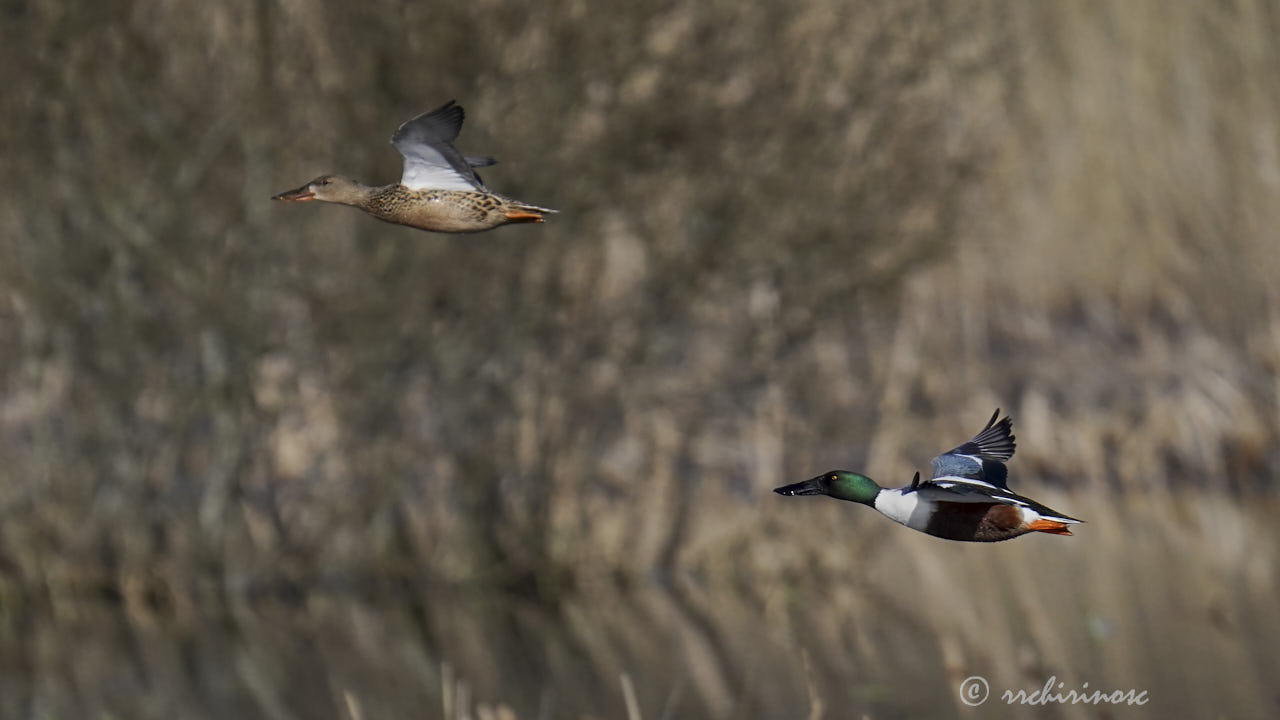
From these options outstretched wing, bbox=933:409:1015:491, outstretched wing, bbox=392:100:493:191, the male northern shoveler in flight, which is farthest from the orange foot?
outstretched wing, bbox=933:409:1015:491

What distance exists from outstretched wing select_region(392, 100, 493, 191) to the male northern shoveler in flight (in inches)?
24.0

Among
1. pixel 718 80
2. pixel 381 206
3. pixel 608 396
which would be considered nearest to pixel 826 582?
pixel 608 396

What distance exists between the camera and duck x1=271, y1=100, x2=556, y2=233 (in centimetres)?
221

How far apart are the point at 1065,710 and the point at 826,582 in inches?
109

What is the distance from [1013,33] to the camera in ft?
36.8

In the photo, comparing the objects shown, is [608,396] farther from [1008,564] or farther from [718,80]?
[1008,564]

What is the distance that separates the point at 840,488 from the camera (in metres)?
2.13

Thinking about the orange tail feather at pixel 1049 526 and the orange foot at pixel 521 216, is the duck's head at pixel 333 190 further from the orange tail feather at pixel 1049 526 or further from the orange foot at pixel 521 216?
the orange tail feather at pixel 1049 526

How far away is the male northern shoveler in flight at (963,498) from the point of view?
192cm

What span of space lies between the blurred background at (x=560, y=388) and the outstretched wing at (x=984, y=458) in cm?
721

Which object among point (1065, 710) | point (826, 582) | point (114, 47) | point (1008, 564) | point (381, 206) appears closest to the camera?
point (381, 206)

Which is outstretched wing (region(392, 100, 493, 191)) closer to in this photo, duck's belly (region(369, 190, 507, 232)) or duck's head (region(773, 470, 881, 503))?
duck's belly (region(369, 190, 507, 232))

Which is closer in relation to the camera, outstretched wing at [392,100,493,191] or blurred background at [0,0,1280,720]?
outstretched wing at [392,100,493,191]

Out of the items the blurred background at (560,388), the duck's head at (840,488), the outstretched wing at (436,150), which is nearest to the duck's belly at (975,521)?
the duck's head at (840,488)
